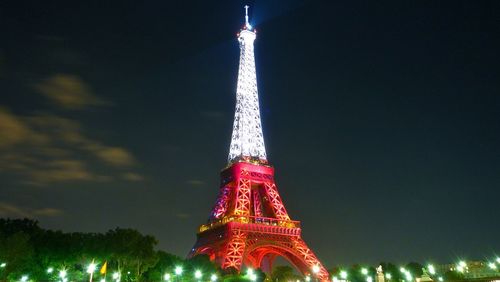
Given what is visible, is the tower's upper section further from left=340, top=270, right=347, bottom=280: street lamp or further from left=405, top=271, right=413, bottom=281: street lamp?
left=405, top=271, right=413, bottom=281: street lamp

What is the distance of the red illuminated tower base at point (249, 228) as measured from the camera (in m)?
57.3

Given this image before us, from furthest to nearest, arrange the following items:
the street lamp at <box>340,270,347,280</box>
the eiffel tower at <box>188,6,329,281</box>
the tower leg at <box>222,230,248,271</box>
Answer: the street lamp at <box>340,270,347,280</box>, the eiffel tower at <box>188,6,329,281</box>, the tower leg at <box>222,230,248,271</box>

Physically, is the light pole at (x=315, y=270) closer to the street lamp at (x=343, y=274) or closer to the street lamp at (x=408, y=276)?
the street lamp at (x=343, y=274)

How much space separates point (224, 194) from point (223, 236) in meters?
9.28

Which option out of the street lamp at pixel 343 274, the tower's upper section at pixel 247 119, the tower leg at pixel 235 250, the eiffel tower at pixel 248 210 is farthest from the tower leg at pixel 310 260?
the tower's upper section at pixel 247 119

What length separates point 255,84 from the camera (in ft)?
244

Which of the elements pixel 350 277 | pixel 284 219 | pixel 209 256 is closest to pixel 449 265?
pixel 350 277

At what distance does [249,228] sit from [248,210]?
3576 millimetres

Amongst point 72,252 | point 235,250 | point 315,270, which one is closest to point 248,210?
point 235,250

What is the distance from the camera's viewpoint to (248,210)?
6194cm

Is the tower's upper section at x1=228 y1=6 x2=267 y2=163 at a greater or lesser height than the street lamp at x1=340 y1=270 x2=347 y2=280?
greater

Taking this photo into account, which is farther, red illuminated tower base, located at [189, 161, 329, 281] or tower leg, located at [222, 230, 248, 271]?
red illuminated tower base, located at [189, 161, 329, 281]

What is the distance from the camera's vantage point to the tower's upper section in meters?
69.2

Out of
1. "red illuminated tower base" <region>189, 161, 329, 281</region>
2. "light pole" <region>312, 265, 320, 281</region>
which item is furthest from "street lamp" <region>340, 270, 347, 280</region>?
"light pole" <region>312, 265, 320, 281</region>
